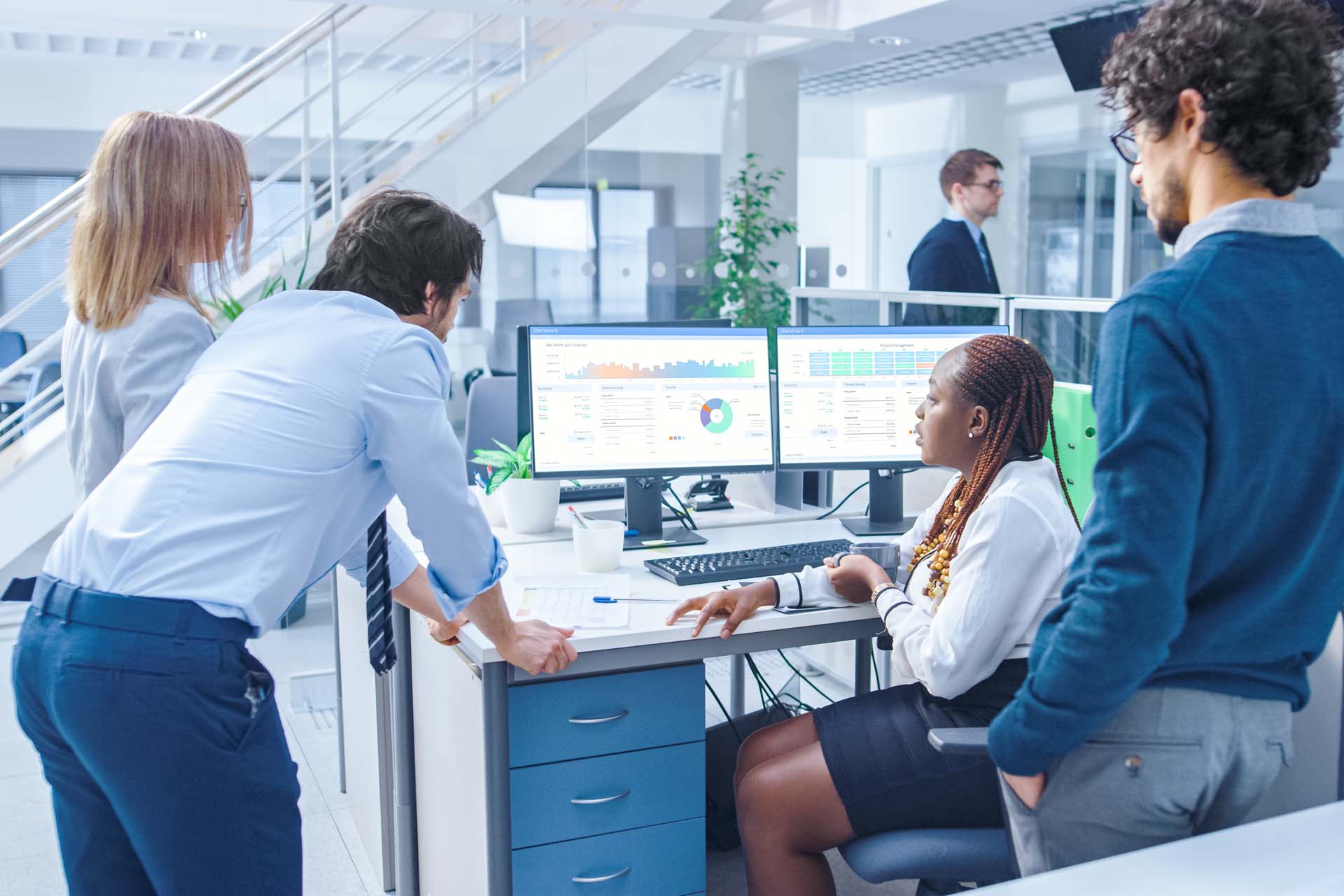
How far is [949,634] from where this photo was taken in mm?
1625

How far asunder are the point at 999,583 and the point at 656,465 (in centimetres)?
95

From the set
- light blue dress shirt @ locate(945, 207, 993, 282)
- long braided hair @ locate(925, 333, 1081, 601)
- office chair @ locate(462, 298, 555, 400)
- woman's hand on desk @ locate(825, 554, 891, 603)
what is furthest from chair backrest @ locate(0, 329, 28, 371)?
long braided hair @ locate(925, 333, 1081, 601)

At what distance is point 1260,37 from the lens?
3.41 feet

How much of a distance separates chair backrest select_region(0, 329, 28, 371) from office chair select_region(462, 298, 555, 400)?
2109 millimetres

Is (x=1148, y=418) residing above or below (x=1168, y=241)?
below

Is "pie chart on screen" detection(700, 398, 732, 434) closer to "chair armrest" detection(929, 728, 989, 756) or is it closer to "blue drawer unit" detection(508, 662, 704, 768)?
"blue drawer unit" detection(508, 662, 704, 768)

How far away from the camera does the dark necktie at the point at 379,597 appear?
1.68 m

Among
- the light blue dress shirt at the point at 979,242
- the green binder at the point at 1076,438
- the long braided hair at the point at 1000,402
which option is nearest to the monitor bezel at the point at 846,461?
the green binder at the point at 1076,438

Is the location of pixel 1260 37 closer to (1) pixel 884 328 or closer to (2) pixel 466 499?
(2) pixel 466 499

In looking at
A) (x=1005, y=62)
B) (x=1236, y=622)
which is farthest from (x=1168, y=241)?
(x=1005, y=62)

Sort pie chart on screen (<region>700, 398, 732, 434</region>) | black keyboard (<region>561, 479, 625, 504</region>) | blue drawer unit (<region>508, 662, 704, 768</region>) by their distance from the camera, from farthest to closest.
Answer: black keyboard (<region>561, 479, 625, 504</region>)
pie chart on screen (<region>700, 398, 732, 434</region>)
blue drawer unit (<region>508, 662, 704, 768</region>)

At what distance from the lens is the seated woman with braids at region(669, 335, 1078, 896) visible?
1608 mm

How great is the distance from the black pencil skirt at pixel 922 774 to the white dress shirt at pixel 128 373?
1.12 meters

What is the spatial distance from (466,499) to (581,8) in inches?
162
